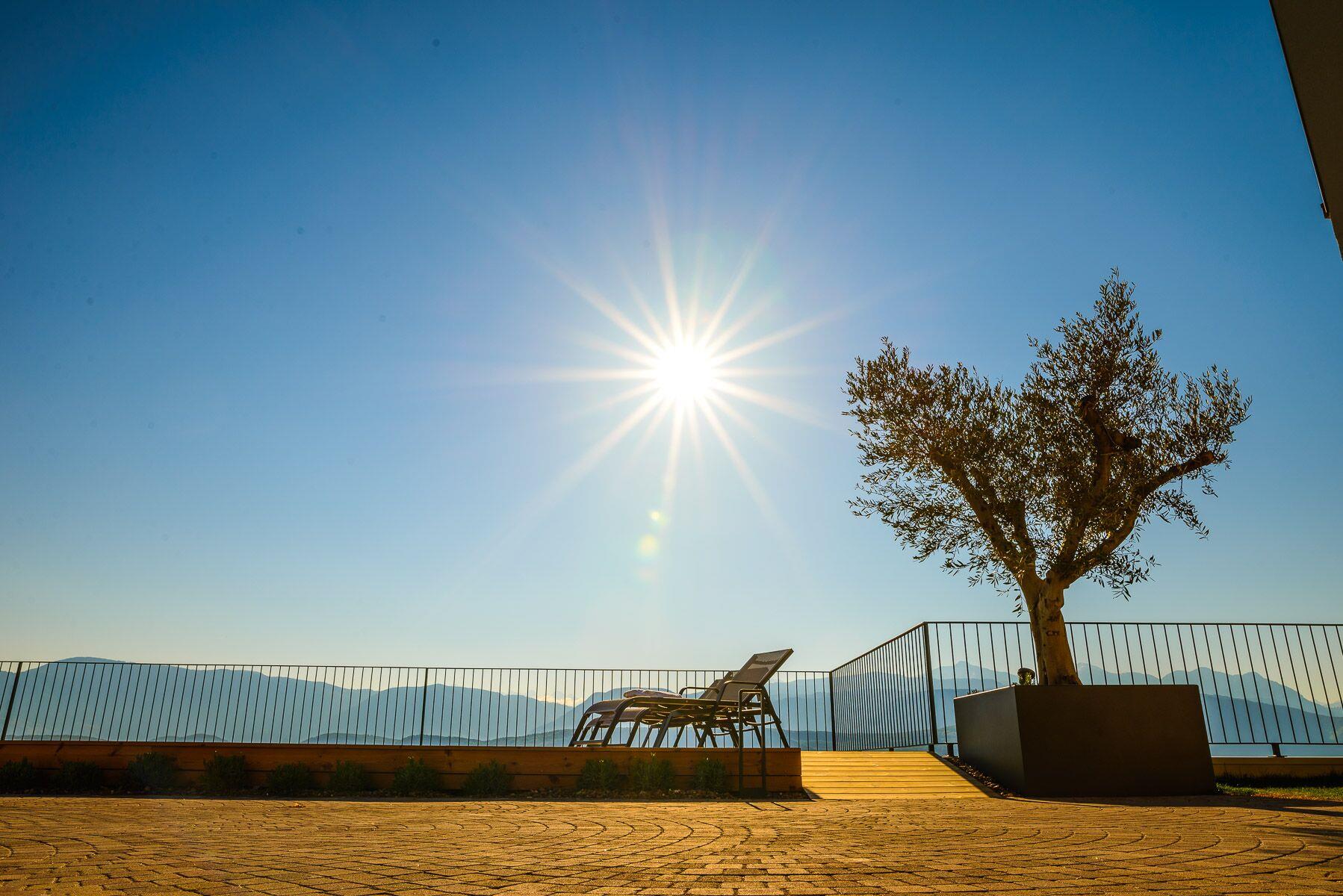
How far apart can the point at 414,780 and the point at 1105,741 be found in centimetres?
733

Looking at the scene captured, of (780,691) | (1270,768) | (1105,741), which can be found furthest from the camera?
(780,691)

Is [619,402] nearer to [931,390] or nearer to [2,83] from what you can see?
[931,390]

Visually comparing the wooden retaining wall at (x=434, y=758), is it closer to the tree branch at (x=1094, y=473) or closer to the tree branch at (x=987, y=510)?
the tree branch at (x=987, y=510)

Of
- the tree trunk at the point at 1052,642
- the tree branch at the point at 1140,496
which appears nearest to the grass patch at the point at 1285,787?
the tree trunk at the point at 1052,642

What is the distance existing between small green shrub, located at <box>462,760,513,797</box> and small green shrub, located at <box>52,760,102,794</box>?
3.97 meters

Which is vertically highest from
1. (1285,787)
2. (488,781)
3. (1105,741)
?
(1105,741)

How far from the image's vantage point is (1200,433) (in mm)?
8875

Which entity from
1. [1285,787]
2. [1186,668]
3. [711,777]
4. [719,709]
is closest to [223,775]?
[711,777]

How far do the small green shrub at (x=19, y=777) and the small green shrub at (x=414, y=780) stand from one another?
3.86 metres

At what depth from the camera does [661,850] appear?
10.1ft

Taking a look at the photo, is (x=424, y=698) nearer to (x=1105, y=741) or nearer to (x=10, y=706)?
(x=10, y=706)

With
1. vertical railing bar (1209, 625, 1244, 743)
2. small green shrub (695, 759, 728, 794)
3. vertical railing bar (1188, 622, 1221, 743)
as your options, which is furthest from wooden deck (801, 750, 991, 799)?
vertical railing bar (1209, 625, 1244, 743)

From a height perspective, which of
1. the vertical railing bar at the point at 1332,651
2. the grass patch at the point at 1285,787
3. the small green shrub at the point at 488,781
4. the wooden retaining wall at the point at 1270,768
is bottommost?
the grass patch at the point at 1285,787

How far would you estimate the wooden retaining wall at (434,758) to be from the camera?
767 centimetres
